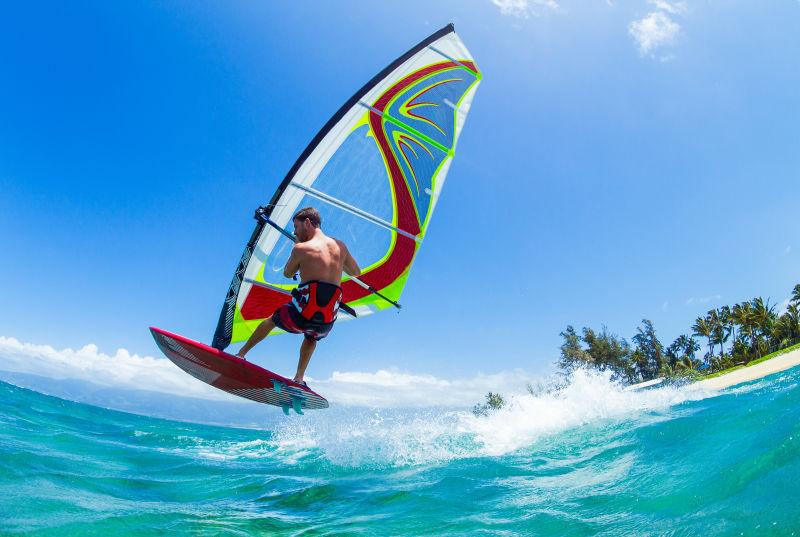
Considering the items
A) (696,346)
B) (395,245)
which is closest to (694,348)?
(696,346)

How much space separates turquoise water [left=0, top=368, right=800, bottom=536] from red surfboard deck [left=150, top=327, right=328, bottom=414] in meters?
0.96

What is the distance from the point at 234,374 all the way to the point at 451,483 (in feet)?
9.79

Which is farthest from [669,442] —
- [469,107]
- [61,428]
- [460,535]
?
[61,428]

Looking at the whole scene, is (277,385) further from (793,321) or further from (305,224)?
(793,321)

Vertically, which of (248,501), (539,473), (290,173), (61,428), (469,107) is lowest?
(539,473)

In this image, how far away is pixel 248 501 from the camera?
4.08m

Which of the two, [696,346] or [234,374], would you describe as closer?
[234,374]

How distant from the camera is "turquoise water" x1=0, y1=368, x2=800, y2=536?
2736 mm

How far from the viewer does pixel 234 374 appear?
5309mm

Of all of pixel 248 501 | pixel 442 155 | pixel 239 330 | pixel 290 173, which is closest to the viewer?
pixel 248 501

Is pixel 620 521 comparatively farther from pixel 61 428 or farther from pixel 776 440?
pixel 61 428

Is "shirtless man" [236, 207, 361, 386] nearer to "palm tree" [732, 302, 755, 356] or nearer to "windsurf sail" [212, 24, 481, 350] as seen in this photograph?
"windsurf sail" [212, 24, 481, 350]

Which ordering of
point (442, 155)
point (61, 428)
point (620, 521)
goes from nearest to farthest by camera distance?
point (620, 521)
point (442, 155)
point (61, 428)

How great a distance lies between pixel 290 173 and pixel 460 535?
4546 millimetres
